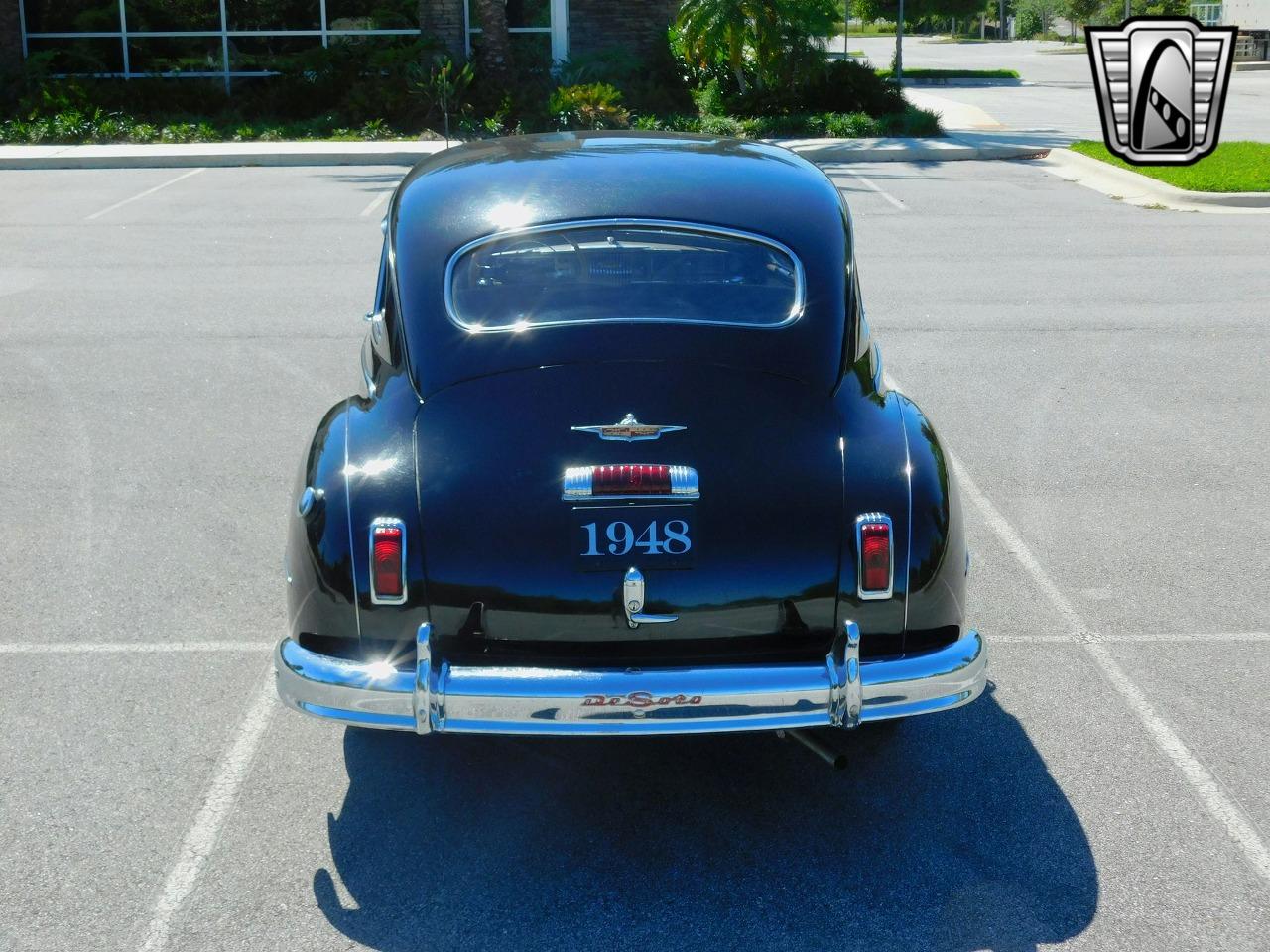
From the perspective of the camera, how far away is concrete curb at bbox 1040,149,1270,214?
54.2ft

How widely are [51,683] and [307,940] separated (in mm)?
1914

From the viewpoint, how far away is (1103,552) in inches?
247

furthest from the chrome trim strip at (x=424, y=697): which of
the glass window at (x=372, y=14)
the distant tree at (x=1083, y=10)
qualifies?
the distant tree at (x=1083, y=10)

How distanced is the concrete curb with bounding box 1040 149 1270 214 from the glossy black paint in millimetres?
13617

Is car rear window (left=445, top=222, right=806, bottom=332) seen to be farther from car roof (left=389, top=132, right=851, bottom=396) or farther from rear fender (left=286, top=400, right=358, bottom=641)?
rear fender (left=286, top=400, right=358, bottom=641)

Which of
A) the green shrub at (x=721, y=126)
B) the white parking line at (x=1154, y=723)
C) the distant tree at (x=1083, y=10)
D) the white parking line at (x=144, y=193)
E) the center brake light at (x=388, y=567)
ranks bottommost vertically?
the white parking line at (x=1154, y=723)

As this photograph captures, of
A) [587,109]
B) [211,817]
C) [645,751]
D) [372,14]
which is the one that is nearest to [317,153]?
[587,109]

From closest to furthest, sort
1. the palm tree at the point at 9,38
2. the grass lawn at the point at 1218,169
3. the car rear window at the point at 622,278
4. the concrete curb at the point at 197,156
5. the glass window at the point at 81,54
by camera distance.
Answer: the car rear window at the point at 622,278
the grass lawn at the point at 1218,169
the concrete curb at the point at 197,156
the palm tree at the point at 9,38
the glass window at the point at 81,54

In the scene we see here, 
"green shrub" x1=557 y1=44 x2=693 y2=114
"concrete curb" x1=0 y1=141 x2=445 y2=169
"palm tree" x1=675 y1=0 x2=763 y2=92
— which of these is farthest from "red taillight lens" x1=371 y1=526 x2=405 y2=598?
"green shrub" x1=557 y1=44 x2=693 y2=114

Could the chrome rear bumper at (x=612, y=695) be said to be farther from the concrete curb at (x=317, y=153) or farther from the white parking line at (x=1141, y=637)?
the concrete curb at (x=317, y=153)

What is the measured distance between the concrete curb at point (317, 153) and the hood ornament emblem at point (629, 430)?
54.6 ft

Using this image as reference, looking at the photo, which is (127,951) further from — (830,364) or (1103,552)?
(1103,552)

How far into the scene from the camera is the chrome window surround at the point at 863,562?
3895mm

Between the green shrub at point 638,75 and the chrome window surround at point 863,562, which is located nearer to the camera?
the chrome window surround at point 863,562
